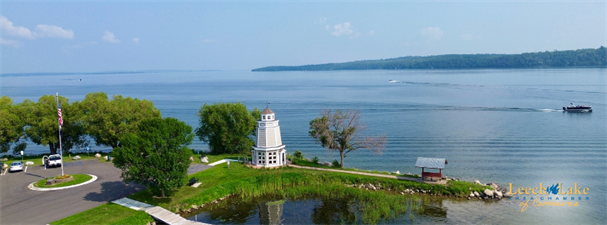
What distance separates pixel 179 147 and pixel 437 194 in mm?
23131

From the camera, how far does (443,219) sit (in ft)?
96.1

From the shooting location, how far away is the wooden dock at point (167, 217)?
2766cm

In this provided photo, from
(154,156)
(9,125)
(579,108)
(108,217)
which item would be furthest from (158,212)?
(579,108)

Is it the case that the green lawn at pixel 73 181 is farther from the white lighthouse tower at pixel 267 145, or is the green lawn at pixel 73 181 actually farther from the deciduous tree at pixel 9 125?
the white lighthouse tower at pixel 267 145

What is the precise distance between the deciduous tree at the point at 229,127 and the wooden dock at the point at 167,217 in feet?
62.9

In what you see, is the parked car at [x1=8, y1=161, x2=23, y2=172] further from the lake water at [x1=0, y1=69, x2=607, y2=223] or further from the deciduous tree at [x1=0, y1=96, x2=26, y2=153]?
the lake water at [x1=0, y1=69, x2=607, y2=223]

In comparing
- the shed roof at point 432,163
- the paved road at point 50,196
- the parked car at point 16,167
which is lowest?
the paved road at point 50,196

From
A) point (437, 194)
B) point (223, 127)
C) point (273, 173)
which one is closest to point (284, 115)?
point (223, 127)

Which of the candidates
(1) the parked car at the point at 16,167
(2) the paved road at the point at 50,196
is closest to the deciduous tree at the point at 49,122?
(1) the parked car at the point at 16,167

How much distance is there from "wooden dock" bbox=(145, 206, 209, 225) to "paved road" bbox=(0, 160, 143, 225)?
462cm

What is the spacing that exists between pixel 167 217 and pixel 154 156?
467 cm

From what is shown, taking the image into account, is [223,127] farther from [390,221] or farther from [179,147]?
[390,221]

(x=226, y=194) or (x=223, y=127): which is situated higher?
(x=223, y=127)

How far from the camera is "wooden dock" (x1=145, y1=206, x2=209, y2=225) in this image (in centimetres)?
2766
